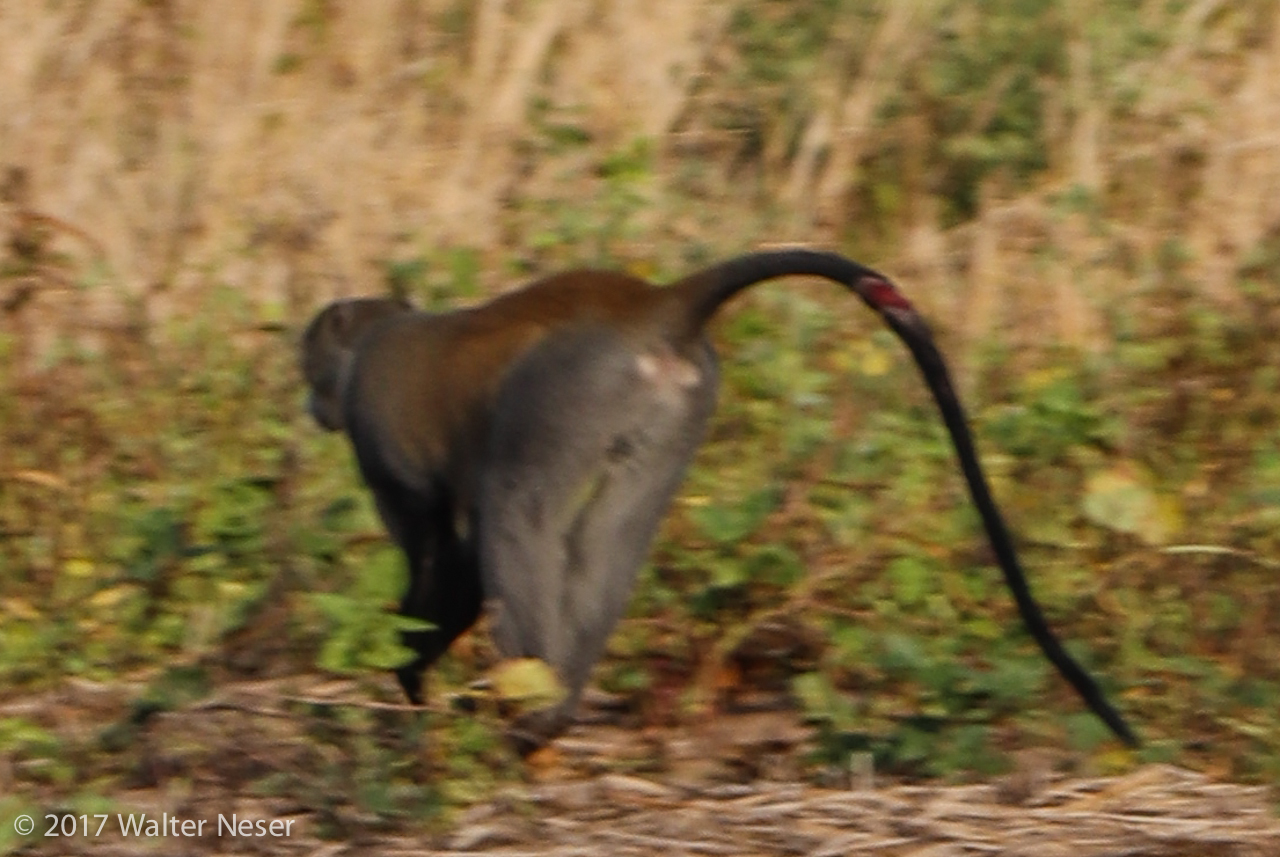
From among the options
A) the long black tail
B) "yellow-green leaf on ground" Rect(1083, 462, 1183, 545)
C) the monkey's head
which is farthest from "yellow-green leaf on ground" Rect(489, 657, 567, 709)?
"yellow-green leaf on ground" Rect(1083, 462, 1183, 545)

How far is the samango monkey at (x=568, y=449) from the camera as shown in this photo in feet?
14.5

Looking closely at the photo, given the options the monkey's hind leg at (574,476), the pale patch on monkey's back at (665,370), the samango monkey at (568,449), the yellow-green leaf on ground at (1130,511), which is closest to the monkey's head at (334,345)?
the samango monkey at (568,449)

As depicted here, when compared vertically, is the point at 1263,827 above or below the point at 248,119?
below

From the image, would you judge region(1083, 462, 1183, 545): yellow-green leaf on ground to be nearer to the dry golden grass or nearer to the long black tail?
the long black tail

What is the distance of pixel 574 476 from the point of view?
177 inches

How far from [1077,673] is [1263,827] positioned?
443 mm

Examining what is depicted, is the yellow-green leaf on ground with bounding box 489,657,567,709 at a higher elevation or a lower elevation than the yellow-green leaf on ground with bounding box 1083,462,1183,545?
lower

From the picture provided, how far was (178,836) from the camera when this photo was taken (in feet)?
14.1

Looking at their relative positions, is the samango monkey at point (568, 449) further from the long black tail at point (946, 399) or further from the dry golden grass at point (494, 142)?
the dry golden grass at point (494, 142)

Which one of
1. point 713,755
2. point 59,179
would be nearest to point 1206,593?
point 713,755

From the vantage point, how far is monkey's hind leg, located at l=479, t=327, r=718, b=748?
4496mm

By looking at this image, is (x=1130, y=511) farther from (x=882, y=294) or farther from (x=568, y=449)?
(x=568, y=449)

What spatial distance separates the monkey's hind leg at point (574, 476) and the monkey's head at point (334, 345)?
2.58 feet

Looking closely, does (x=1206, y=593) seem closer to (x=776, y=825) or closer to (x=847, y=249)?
(x=776, y=825)
